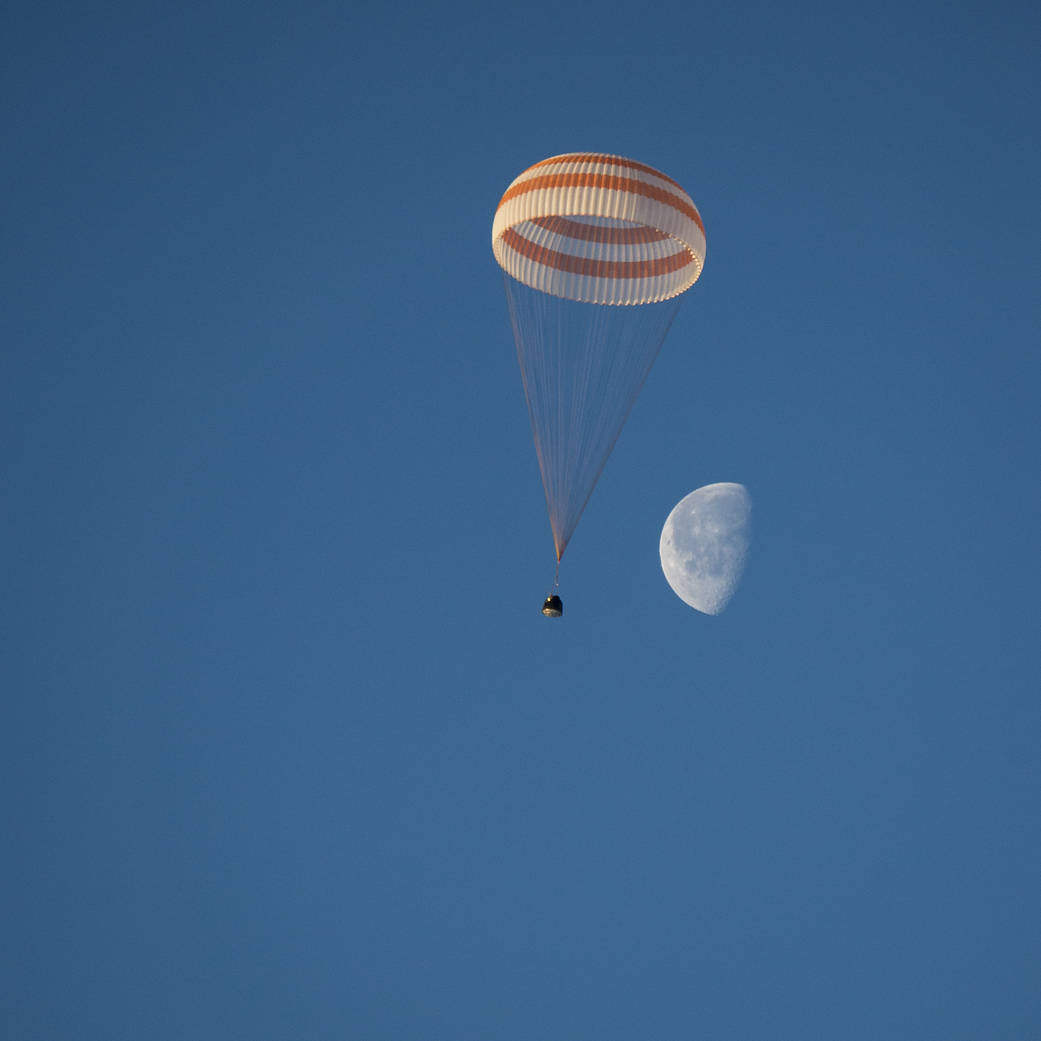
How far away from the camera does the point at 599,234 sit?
1335 cm

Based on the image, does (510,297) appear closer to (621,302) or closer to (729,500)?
(621,302)

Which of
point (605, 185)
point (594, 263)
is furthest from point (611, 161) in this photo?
point (594, 263)

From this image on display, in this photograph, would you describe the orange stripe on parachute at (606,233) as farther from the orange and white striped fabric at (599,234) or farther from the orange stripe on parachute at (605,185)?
the orange stripe on parachute at (605,185)

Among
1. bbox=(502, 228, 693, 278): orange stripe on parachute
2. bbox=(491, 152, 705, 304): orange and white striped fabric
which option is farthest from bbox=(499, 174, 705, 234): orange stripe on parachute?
bbox=(502, 228, 693, 278): orange stripe on parachute

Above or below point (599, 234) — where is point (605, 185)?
below

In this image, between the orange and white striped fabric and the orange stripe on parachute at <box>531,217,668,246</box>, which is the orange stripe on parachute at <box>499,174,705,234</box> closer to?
the orange and white striped fabric

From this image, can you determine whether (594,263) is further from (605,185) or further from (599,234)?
(605,185)

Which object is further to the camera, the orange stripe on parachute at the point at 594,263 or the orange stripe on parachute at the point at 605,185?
the orange stripe on parachute at the point at 594,263

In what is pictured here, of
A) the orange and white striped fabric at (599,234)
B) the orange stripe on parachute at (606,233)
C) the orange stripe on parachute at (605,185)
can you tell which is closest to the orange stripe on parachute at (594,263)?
the orange and white striped fabric at (599,234)

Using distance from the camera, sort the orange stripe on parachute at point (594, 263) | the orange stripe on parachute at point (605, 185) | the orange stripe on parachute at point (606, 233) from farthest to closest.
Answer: the orange stripe on parachute at point (606, 233) < the orange stripe on parachute at point (594, 263) < the orange stripe on parachute at point (605, 185)

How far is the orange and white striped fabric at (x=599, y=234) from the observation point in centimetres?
1135

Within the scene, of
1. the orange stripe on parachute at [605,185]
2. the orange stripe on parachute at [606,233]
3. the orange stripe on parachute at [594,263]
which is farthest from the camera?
the orange stripe on parachute at [606,233]

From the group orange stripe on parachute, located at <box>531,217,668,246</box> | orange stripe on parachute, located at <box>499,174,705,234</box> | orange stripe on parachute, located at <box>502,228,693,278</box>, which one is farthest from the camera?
orange stripe on parachute, located at <box>531,217,668,246</box>

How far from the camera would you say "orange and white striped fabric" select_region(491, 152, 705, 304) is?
37.2 ft
